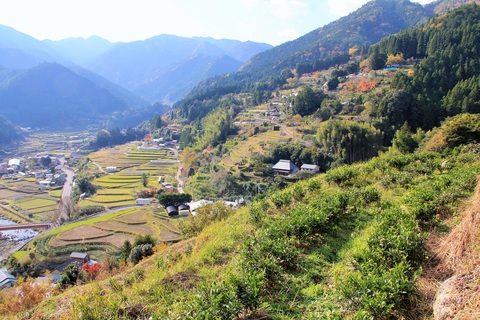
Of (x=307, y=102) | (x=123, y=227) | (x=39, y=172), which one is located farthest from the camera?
(x=39, y=172)

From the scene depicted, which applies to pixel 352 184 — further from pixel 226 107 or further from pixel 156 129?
pixel 156 129

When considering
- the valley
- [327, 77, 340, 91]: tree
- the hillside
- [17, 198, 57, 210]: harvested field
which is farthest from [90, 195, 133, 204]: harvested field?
[327, 77, 340, 91]: tree

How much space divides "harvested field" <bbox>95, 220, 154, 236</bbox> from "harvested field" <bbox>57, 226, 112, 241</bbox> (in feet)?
2.60

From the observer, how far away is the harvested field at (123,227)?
106ft

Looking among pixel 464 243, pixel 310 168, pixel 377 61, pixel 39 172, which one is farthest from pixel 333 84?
pixel 39 172

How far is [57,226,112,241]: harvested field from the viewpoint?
31352mm

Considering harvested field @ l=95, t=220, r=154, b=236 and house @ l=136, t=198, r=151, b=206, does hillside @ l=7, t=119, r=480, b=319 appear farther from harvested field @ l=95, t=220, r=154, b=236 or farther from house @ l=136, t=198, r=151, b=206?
house @ l=136, t=198, r=151, b=206

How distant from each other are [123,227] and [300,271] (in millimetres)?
32853

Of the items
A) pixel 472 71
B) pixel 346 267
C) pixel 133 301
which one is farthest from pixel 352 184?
pixel 472 71

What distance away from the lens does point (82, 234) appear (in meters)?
32.2

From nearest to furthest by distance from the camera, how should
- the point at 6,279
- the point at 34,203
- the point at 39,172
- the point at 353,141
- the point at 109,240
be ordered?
1. the point at 6,279
2. the point at 109,240
3. the point at 353,141
4. the point at 34,203
5. the point at 39,172

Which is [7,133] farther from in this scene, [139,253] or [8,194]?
[139,253]

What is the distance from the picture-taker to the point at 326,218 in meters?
6.08

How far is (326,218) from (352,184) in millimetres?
4654
